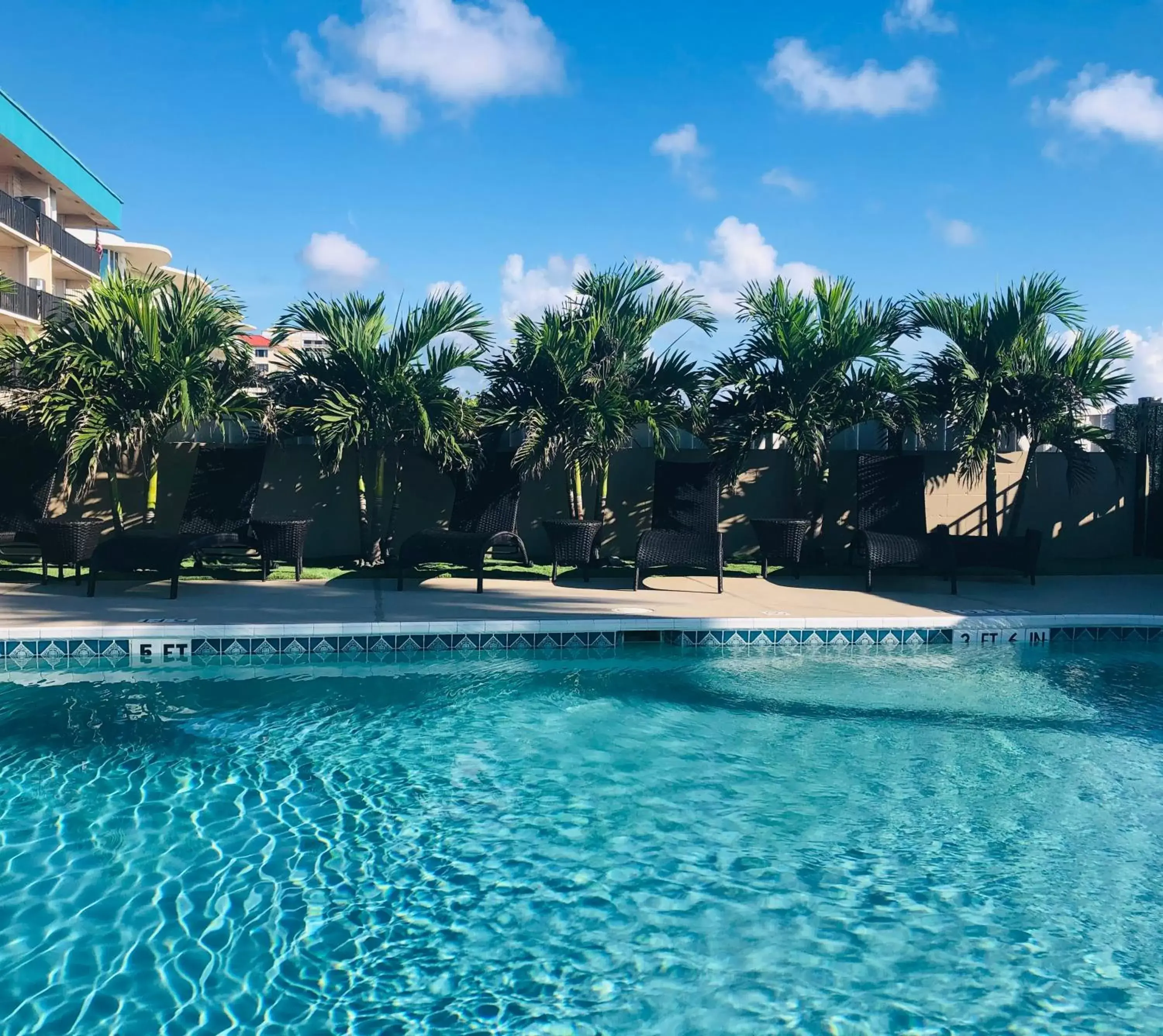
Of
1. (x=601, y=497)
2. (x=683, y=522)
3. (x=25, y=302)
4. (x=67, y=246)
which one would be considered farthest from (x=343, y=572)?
(x=67, y=246)

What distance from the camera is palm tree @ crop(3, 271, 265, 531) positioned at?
9.37m

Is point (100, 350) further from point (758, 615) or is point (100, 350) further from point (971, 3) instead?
point (971, 3)

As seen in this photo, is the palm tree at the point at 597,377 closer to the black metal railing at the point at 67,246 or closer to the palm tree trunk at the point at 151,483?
the palm tree trunk at the point at 151,483

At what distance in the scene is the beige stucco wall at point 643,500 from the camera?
11.6 metres

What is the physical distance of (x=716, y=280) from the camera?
38.5 ft

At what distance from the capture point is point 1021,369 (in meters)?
10.6

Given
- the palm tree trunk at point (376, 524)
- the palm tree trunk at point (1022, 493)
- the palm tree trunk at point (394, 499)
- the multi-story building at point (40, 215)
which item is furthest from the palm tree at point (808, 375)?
the multi-story building at point (40, 215)

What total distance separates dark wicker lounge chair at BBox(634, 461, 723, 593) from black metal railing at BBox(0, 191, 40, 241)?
90.9ft

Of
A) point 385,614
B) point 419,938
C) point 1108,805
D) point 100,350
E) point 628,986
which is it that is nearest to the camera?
point 628,986

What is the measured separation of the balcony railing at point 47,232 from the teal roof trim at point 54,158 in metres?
1.64

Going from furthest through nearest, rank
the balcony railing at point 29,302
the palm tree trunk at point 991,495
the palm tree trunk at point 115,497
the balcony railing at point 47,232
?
1. the balcony railing at point 29,302
2. the balcony railing at point 47,232
3. the palm tree trunk at point 991,495
4. the palm tree trunk at point 115,497

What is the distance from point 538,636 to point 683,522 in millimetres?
3323

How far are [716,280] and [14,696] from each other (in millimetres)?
8703

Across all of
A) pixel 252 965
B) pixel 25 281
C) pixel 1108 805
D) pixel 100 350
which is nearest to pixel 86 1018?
pixel 252 965
